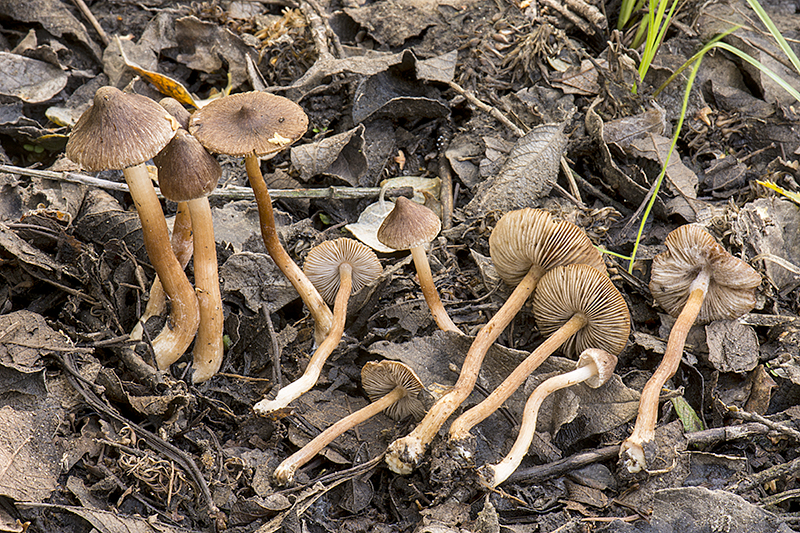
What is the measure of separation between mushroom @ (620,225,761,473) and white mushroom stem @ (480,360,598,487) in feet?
0.95

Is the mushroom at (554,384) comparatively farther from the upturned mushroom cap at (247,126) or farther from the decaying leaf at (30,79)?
the decaying leaf at (30,79)

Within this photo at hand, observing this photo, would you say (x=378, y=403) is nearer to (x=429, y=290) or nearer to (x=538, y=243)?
(x=429, y=290)

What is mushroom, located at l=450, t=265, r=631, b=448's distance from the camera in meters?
2.67

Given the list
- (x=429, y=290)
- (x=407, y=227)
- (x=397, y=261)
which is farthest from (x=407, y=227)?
(x=397, y=261)

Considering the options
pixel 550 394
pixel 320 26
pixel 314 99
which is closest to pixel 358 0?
pixel 320 26

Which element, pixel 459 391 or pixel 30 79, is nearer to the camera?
pixel 459 391

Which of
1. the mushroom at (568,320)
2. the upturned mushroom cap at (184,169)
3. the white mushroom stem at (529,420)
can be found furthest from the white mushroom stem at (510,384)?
the upturned mushroom cap at (184,169)

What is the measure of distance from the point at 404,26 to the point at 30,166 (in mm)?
2650

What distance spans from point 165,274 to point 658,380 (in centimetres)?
237

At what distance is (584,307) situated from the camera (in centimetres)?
283

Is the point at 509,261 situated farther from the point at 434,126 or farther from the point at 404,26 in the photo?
the point at 404,26

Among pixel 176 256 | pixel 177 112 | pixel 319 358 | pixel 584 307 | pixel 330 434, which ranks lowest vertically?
pixel 330 434

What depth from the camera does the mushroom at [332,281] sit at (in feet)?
8.96

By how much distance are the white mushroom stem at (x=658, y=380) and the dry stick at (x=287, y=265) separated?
57.7 inches
